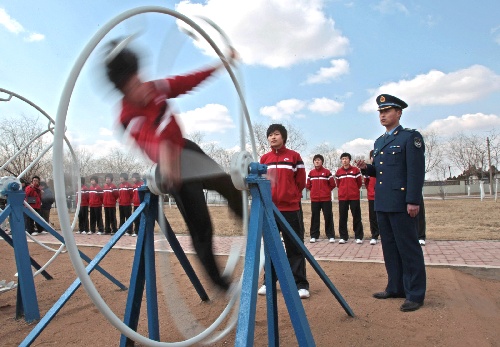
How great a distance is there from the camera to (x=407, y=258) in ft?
12.2

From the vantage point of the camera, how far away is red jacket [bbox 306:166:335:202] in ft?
26.8

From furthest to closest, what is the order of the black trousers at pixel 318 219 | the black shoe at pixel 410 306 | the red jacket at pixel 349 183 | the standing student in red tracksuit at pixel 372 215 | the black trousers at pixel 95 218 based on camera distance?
the black trousers at pixel 95 218, the black trousers at pixel 318 219, the red jacket at pixel 349 183, the standing student in red tracksuit at pixel 372 215, the black shoe at pixel 410 306

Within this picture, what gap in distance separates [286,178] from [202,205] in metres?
1.58

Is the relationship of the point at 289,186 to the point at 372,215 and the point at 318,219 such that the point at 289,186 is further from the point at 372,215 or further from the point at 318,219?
the point at 318,219

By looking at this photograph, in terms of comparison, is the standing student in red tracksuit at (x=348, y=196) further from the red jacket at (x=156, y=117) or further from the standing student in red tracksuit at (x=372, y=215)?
the red jacket at (x=156, y=117)

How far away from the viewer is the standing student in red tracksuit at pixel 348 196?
7.83 metres

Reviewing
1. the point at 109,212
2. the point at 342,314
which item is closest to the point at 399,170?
the point at 342,314

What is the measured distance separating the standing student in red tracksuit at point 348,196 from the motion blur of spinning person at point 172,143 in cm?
521

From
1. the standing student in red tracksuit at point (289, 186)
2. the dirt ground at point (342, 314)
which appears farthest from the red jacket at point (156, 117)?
the standing student in red tracksuit at point (289, 186)

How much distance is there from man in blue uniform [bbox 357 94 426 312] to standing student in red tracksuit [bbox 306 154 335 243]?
394 centimetres

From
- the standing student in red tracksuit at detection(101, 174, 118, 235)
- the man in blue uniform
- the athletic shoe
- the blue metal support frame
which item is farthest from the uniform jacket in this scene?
the standing student in red tracksuit at detection(101, 174, 118, 235)

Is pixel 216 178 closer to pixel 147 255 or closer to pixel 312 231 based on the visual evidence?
pixel 147 255

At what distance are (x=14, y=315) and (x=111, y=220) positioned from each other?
7.86 m

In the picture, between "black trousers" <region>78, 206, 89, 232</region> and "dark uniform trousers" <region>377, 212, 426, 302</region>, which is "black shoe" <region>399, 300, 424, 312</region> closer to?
"dark uniform trousers" <region>377, 212, 426, 302</region>
